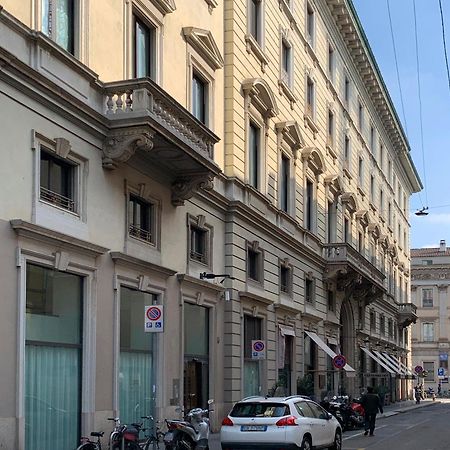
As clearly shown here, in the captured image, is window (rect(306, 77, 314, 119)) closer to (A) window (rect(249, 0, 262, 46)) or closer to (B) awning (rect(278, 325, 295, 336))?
(A) window (rect(249, 0, 262, 46))

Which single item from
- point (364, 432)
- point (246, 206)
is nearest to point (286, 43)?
Result: point (246, 206)

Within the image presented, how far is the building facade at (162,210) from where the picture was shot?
16.6 meters

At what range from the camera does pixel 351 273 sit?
137 ft

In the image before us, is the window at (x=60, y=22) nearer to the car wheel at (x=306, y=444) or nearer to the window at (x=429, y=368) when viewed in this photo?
the car wheel at (x=306, y=444)

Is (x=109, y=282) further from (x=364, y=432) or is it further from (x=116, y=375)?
(x=364, y=432)

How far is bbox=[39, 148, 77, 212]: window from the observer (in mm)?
17359

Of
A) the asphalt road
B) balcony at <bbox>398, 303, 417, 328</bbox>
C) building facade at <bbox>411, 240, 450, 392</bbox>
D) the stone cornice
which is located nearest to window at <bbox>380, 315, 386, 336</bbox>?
balcony at <bbox>398, 303, 417, 328</bbox>

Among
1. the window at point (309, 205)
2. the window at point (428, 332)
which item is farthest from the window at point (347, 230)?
the window at point (428, 332)

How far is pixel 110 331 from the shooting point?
64.2 ft

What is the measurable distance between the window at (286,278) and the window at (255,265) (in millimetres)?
3259

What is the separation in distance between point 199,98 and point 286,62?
9691 mm

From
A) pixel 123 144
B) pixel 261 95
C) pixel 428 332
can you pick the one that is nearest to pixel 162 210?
pixel 123 144

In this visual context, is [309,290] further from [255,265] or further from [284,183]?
[255,265]

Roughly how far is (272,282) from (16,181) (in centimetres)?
1650
